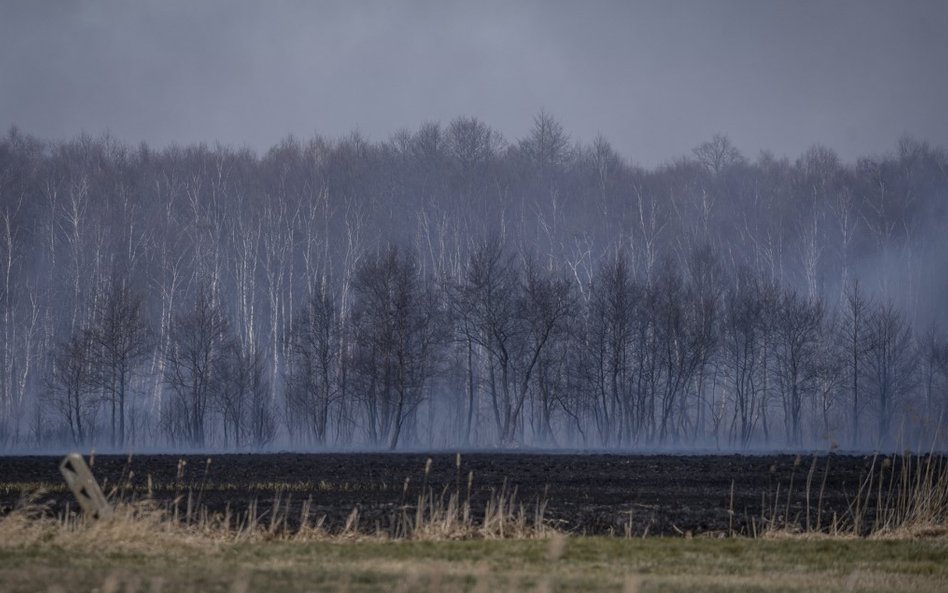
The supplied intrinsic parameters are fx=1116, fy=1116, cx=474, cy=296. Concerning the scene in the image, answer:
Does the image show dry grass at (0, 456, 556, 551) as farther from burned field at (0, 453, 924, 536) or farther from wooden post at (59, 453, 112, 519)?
burned field at (0, 453, 924, 536)

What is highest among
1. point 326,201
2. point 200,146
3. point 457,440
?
point 200,146

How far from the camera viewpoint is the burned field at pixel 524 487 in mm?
19047

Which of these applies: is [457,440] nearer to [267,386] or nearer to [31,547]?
[267,386]

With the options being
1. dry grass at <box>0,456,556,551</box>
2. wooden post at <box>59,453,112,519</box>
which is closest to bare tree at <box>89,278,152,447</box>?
dry grass at <box>0,456,556,551</box>

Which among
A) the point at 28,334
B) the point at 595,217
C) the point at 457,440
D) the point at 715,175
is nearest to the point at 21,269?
the point at 28,334

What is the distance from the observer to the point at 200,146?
89.1m

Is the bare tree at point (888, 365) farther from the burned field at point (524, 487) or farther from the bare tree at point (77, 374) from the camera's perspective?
the bare tree at point (77, 374)

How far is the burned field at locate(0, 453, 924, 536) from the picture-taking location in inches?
750

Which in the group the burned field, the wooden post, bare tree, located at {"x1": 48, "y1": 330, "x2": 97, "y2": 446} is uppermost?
bare tree, located at {"x1": 48, "y1": 330, "x2": 97, "y2": 446}

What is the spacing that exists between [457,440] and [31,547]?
177 ft

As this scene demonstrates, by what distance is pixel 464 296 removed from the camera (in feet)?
199

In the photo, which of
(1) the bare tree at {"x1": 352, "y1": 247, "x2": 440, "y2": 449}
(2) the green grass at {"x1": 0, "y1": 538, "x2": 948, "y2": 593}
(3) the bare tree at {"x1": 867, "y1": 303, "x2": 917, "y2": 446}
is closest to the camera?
(2) the green grass at {"x1": 0, "y1": 538, "x2": 948, "y2": 593}

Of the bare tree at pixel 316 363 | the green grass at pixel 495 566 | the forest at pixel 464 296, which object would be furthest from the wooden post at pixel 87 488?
the bare tree at pixel 316 363

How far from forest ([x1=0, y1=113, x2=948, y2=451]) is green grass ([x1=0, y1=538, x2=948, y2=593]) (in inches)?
1591
